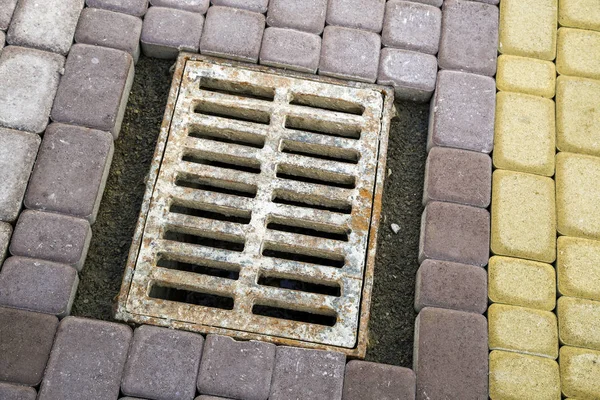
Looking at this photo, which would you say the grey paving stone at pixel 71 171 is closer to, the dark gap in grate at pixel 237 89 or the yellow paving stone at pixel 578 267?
the dark gap in grate at pixel 237 89

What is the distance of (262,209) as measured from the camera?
2057 millimetres

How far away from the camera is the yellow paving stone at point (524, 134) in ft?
7.10

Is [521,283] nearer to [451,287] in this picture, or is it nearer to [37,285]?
[451,287]

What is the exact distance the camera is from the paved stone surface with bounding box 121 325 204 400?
181 cm

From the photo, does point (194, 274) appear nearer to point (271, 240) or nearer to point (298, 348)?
point (271, 240)

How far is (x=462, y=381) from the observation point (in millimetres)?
1878

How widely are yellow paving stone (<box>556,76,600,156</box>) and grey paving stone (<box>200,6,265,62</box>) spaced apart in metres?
1.11

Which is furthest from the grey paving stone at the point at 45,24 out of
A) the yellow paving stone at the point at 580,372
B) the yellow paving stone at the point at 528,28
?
the yellow paving stone at the point at 580,372

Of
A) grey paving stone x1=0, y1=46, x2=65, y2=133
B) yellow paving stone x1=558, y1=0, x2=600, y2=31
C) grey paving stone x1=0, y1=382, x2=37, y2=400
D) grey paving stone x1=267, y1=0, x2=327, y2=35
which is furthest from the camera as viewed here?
yellow paving stone x1=558, y1=0, x2=600, y2=31

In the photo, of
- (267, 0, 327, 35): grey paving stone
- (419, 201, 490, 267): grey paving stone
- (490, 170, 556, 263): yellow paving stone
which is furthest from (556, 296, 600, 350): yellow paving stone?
(267, 0, 327, 35): grey paving stone

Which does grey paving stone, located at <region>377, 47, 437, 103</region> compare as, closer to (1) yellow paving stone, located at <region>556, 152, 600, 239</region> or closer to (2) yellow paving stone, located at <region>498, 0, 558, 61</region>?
(2) yellow paving stone, located at <region>498, 0, 558, 61</region>

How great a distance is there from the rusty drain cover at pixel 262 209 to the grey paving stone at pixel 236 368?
41 millimetres

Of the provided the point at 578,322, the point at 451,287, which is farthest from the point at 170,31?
the point at 578,322

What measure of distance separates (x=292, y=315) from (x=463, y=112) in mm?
926
